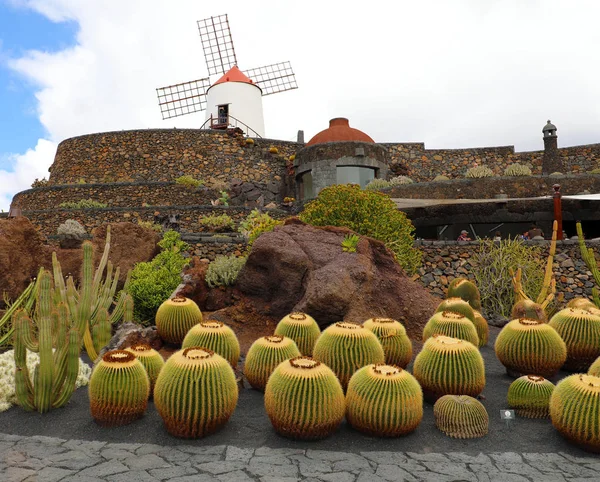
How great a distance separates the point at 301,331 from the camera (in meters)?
5.85

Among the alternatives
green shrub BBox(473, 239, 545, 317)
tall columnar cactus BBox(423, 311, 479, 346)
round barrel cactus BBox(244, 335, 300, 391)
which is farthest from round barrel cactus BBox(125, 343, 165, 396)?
green shrub BBox(473, 239, 545, 317)

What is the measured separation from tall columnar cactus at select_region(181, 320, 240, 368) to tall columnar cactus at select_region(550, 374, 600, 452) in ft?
10.3

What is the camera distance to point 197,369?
4277 mm

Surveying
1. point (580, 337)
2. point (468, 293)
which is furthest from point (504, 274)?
point (580, 337)

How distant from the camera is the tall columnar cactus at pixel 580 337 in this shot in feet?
19.1

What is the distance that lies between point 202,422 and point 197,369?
0.43m

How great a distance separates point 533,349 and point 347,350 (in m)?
2.09

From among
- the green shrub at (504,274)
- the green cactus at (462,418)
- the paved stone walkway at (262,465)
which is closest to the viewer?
the paved stone walkway at (262,465)

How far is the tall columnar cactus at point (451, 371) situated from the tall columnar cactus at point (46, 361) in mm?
3414

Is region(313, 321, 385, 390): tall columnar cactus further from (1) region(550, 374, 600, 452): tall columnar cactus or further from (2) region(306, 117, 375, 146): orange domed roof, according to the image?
(2) region(306, 117, 375, 146): orange domed roof

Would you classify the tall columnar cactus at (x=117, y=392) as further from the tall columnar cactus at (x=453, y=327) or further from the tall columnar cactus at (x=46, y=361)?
the tall columnar cactus at (x=453, y=327)

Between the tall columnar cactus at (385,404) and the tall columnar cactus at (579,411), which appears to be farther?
the tall columnar cactus at (385,404)

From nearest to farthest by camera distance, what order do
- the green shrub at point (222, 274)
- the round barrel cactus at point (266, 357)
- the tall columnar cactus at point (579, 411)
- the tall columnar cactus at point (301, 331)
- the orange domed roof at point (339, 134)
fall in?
1. the tall columnar cactus at point (579, 411)
2. the round barrel cactus at point (266, 357)
3. the tall columnar cactus at point (301, 331)
4. the green shrub at point (222, 274)
5. the orange domed roof at point (339, 134)

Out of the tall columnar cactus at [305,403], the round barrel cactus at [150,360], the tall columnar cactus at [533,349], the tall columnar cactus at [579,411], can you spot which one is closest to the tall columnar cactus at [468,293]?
the tall columnar cactus at [533,349]
